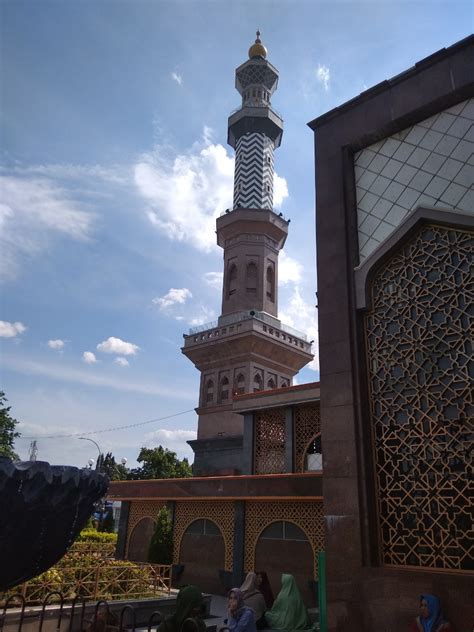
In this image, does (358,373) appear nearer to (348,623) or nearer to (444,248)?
(444,248)

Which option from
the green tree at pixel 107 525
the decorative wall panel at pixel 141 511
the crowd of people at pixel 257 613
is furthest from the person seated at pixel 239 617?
the green tree at pixel 107 525

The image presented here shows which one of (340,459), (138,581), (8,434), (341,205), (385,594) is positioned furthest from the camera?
(8,434)

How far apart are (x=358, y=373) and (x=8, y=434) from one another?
27.5 metres

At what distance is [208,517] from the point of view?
1306 cm

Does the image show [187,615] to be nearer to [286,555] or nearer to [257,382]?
[286,555]

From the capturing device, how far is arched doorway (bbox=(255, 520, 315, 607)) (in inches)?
417

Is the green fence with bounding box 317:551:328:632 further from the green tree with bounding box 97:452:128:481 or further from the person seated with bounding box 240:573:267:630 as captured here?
the green tree with bounding box 97:452:128:481

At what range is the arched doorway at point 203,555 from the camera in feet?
40.9

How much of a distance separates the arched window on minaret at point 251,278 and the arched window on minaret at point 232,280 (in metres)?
0.62

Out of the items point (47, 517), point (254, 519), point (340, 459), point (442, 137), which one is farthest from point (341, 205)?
point (254, 519)

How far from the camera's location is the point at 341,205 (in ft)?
26.8

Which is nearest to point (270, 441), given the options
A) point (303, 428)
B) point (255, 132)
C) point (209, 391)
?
point (303, 428)

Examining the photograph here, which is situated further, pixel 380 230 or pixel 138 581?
pixel 138 581

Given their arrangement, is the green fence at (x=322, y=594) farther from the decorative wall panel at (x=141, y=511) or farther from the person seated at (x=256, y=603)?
the decorative wall panel at (x=141, y=511)
